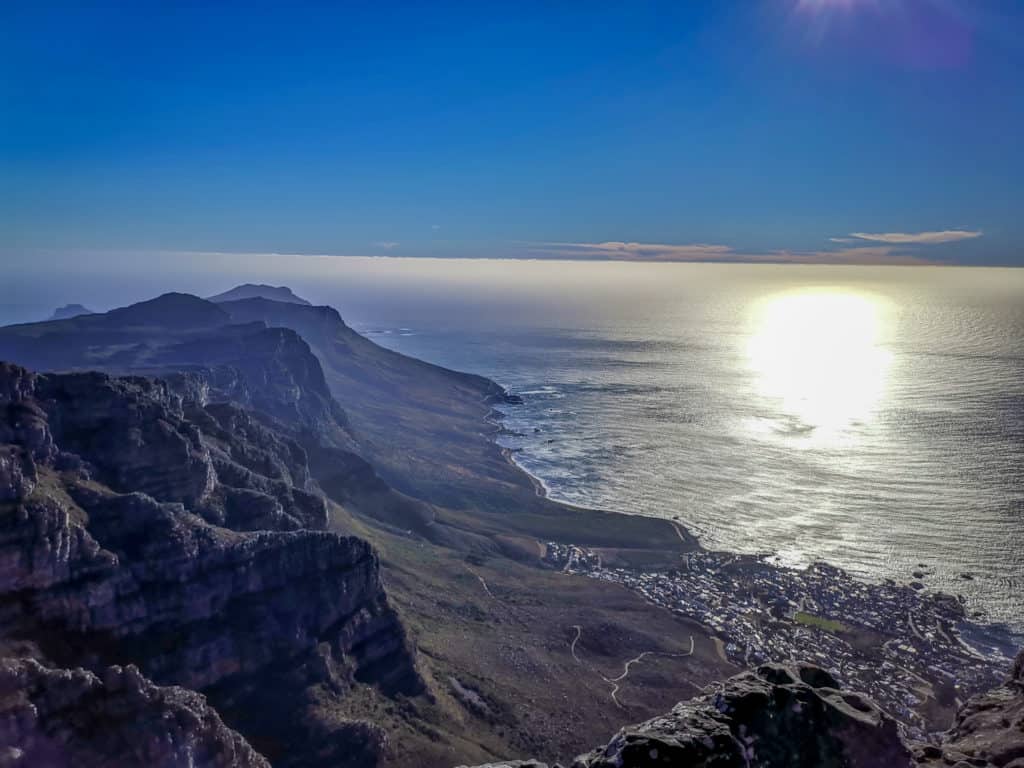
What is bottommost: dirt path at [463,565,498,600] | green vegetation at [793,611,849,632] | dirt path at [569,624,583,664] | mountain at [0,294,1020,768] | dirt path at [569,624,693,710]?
green vegetation at [793,611,849,632]

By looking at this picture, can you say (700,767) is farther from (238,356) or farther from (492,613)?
(238,356)

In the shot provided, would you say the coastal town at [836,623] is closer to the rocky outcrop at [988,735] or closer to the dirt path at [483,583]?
the dirt path at [483,583]

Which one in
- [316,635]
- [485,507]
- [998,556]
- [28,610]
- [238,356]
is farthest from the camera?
[238,356]

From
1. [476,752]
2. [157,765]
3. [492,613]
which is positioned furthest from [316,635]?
[492,613]

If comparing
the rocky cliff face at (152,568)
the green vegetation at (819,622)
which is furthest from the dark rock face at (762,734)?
the green vegetation at (819,622)

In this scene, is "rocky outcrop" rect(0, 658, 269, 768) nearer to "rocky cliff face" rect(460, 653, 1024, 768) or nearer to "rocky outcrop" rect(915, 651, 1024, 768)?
"rocky cliff face" rect(460, 653, 1024, 768)

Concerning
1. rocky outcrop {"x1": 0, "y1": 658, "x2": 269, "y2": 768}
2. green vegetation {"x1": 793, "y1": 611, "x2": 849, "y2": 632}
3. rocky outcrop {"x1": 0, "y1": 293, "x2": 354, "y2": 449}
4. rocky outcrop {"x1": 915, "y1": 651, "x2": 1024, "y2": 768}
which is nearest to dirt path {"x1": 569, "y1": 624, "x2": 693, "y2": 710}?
green vegetation {"x1": 793, "y1": 611, "x2": 849, "y2": 632}
